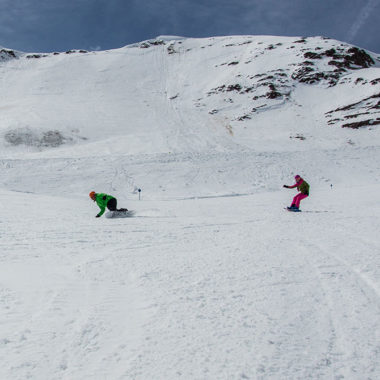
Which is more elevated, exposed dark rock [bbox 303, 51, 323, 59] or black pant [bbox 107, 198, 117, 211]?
exposed dark rock [bbox 303, 51, 323, 59]

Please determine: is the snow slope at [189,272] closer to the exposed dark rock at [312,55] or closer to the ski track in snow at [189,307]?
the ski track in snow at [189,307]

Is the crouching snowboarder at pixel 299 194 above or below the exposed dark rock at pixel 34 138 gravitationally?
below

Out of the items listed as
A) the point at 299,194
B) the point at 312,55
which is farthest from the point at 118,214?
the point at 312,55

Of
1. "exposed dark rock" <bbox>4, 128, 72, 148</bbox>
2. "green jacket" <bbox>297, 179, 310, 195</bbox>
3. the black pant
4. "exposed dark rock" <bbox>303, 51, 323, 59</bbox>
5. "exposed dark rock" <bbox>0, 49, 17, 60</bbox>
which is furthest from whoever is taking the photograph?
"exposed dark rock" <bbox>0, 49, 17, 60</bbox>

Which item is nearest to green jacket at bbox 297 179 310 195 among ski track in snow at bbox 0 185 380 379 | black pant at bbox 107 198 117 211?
ski track in snow at bbox 0 185 380 379

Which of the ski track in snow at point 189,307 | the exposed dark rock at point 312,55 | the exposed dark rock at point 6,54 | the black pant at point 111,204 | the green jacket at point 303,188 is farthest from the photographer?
the exposed dark rock at point 6,54

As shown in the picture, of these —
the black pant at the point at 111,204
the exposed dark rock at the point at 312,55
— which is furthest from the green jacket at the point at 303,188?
the exposed dark rock at the point at 312,55

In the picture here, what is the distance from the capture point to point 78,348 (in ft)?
7.87

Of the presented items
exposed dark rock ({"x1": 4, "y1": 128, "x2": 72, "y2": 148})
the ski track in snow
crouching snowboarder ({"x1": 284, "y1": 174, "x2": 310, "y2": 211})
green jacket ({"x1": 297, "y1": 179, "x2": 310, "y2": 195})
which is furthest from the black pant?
exposed dark rock ({"x1": 4, "y1": 128, "x2": 72, "y2": 148})

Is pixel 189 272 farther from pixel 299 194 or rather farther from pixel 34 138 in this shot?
pixel 34 138

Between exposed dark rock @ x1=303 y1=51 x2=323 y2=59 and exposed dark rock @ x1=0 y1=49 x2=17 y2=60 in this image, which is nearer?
exposed dark rock @ x1=303 y1=51 x2=323 y2=59

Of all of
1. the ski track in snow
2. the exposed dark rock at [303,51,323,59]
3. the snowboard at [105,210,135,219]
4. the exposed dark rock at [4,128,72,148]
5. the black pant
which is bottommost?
the ski track in snow

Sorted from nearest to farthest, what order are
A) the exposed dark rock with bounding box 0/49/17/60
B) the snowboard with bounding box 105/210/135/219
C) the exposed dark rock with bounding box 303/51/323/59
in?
the snowboard with bounding box 105/210/135/219 < the exposed dark rock with bounding box 303/51/323/59 < the exposed dark rock with bounding box 0/49/17/60

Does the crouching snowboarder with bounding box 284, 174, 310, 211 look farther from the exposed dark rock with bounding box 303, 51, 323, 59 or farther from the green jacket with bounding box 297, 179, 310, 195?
the exposed dark rock with bounding box 303, 51, 323, 59
